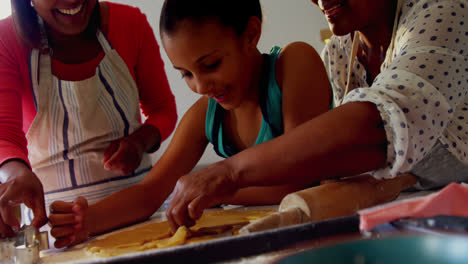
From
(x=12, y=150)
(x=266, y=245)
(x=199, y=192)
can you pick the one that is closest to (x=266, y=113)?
(x=199, y=192)

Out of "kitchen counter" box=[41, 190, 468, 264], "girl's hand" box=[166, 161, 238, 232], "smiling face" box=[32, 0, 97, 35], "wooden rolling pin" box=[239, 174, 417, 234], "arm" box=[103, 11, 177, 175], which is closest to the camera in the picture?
"kitchen counter" box=[41, 190, 468, 264]

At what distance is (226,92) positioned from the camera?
85 cm

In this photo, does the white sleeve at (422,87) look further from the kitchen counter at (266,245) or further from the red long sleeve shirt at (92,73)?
the red long sleeve shirt at (92,73)

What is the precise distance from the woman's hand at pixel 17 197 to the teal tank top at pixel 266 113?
0.41 meters

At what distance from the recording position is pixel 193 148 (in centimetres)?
103

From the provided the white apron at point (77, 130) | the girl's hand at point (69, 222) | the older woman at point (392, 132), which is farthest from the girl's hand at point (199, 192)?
the white apron at point (77, 130)

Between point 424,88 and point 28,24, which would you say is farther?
point 28,24

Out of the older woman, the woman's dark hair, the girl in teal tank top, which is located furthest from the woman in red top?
the older woman

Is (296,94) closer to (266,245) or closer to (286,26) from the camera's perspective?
(266,245)

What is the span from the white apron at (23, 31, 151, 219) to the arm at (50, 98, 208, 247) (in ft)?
0.50

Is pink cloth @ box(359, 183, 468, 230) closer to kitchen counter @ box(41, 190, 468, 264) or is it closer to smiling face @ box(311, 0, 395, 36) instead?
kitchen counter @ box(41, 190, 468, 264)

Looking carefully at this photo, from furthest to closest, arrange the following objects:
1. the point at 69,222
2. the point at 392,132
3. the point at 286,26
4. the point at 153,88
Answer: the point at 286,26 → the point at 153,88 → the point at 69,222 → the point at 392,132

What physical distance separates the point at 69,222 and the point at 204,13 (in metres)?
0.48

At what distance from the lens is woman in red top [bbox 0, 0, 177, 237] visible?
990 mm
